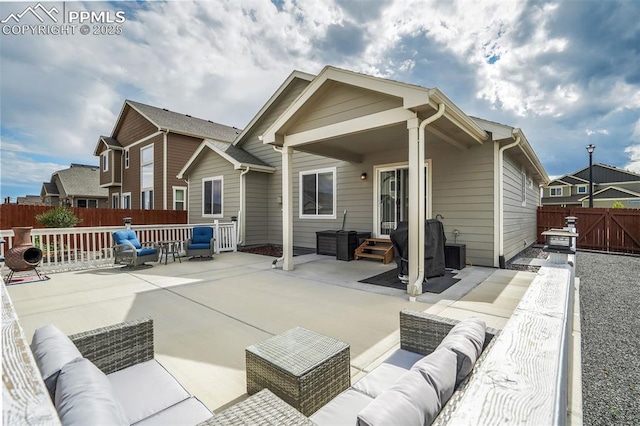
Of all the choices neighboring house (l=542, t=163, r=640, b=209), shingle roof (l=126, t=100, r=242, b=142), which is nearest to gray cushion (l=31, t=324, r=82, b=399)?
shingle roof (l=126, t=100, r=242, b=142)

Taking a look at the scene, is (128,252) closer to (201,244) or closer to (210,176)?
(201,244)

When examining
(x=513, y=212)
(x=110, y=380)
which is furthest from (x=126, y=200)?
(x=513, y=212)

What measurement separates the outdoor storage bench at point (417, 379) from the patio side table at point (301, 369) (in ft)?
0.45

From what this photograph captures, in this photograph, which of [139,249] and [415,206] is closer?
[415,206]

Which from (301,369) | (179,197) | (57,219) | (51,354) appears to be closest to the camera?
(51,354)

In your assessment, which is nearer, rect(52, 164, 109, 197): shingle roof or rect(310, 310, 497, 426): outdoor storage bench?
rect(310, 310, 497, 426): outdoor storage bench

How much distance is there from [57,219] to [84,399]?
13.1m

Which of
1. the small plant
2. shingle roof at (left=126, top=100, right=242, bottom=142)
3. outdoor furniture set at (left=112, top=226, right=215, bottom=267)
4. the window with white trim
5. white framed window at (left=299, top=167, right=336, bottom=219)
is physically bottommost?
Result: outdoor furniture set at (left=112, top=226, right=215, bottom=267)

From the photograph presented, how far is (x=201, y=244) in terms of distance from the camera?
772 centimetres

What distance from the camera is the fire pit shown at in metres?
5.52

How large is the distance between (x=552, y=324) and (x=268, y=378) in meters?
1.54

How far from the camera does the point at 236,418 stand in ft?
3.60

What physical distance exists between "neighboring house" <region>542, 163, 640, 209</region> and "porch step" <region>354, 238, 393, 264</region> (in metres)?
28.7

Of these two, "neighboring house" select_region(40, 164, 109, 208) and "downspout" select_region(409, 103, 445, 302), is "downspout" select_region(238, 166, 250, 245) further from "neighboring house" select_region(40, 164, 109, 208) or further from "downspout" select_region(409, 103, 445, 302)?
"neighboring house" select_region(40, 164, 109, 208)
